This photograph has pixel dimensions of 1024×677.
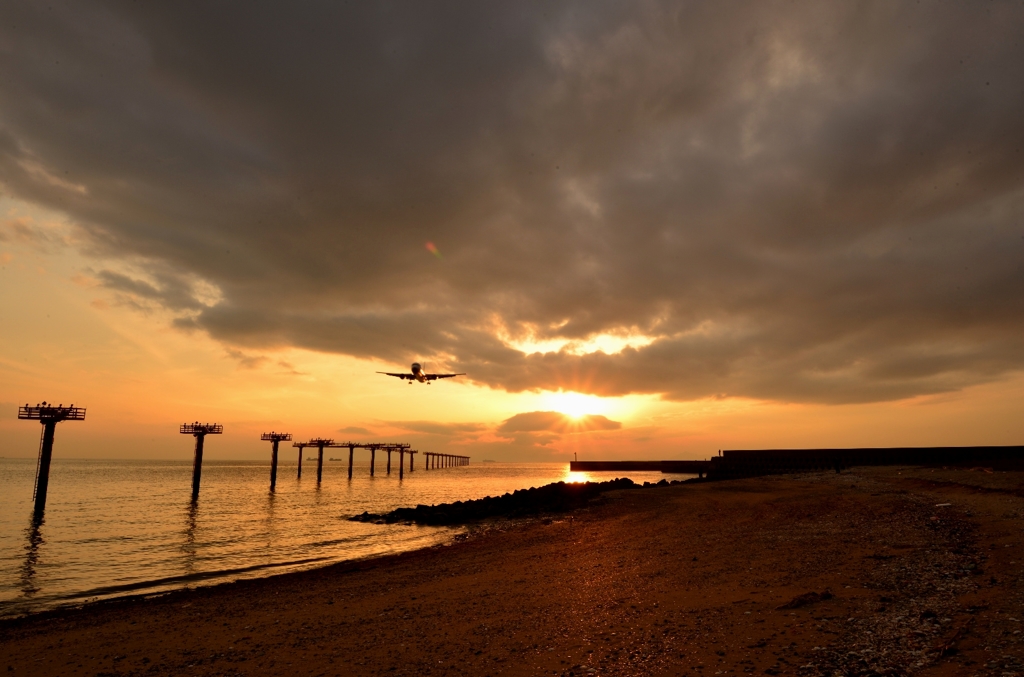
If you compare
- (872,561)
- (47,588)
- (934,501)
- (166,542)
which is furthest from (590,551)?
(166,542)

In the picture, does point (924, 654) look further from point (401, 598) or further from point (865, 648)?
point (401, 598)

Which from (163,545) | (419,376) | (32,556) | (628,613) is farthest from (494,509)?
(628,613)

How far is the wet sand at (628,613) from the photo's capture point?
7.97 meters

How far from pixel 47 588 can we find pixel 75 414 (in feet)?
113

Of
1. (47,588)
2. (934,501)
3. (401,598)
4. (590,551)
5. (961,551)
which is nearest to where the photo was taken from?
(961,551)

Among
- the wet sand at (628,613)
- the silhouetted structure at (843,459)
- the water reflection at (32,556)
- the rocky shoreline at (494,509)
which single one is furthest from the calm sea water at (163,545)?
the silhouetted structure at (843,459)

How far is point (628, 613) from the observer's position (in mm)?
10672

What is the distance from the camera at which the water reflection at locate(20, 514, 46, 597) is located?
20844 millimetres

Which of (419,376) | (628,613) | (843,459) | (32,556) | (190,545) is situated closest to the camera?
(628,613)

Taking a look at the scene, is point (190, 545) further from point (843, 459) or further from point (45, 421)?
point (843, 459)

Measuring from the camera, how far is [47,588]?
67.8 feet

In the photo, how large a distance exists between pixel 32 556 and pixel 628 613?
32.5m

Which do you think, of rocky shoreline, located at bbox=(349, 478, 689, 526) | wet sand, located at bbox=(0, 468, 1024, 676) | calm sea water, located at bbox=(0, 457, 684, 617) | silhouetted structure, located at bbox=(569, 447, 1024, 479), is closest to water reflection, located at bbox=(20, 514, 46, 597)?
calm sea water, located at bbox=(0, 457, 684, 617)

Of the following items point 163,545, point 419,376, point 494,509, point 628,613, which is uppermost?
point 419,376
